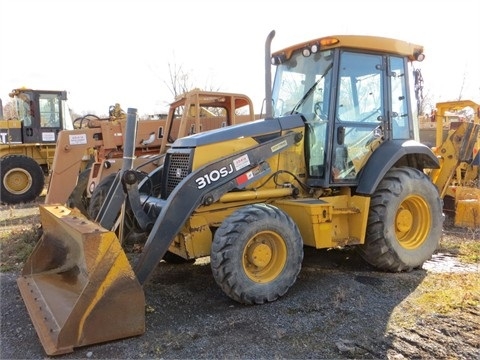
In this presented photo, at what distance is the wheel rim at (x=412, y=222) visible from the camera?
5.39 m

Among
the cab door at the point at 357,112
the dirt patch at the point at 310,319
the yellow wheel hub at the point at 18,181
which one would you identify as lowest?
the dirt patch at the point at 310,319

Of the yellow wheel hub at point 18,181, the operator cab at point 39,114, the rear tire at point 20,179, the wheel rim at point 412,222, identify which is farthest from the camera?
the operator cab at point 39,114

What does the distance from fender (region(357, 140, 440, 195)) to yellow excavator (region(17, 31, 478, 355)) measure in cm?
1

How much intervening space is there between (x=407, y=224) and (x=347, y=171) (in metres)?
0.99

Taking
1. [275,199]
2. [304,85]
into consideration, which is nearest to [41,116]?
[304,85]

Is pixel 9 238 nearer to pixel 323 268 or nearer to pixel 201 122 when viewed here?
pixel 201 122

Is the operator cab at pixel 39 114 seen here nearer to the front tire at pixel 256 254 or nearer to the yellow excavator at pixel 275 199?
the yellow excavator at pixel 275 199

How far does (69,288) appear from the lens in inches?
161

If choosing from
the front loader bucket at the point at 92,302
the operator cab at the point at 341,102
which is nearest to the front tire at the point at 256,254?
the front loader bucket at the point at 92,302

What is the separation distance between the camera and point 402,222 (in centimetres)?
539

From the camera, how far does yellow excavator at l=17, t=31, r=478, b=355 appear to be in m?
3.94

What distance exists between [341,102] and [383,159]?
76 cm

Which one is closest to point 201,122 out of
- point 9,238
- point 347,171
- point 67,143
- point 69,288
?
point 67,143

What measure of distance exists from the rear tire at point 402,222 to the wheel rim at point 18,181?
10258mm
